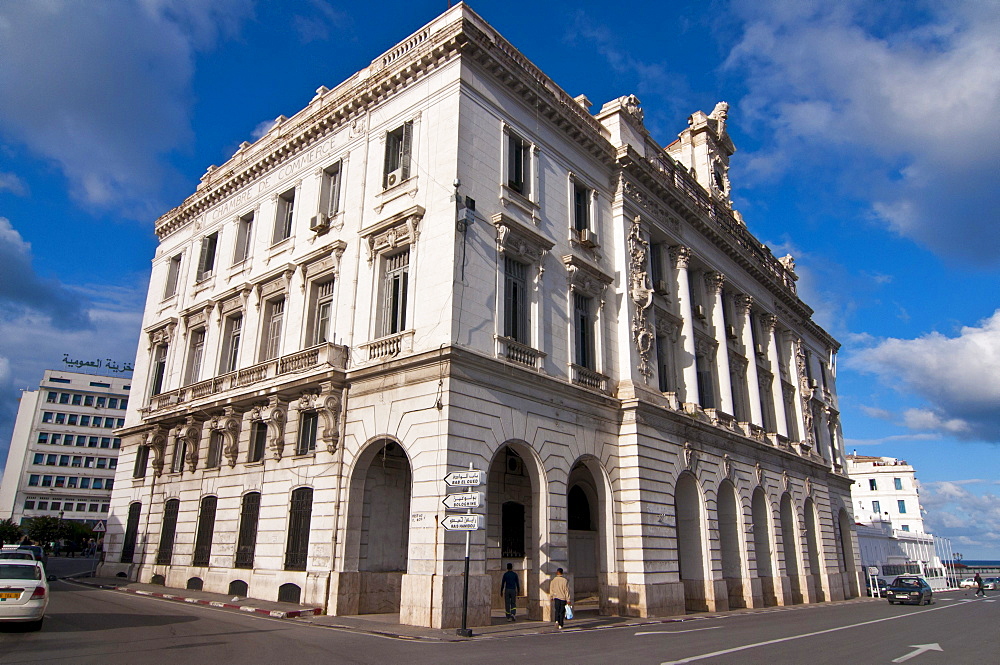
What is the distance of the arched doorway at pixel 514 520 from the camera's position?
66.4 feet

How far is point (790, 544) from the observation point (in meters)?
36.1

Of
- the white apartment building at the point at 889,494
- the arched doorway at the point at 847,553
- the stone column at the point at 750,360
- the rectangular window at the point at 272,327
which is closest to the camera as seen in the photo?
the rectangular window at the point at 272,327

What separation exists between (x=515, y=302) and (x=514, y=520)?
7.93 meters

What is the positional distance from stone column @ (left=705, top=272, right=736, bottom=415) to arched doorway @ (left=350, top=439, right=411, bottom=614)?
57.9ft

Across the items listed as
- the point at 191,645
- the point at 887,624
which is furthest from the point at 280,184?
the point at 887,624

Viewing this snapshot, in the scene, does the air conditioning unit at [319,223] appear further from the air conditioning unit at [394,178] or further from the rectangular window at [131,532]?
the rectangular window at [131,532]

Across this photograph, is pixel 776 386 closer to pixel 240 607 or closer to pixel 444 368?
pixel 444 368

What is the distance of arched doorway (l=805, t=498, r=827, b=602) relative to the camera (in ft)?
122

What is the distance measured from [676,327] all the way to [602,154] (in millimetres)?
8767

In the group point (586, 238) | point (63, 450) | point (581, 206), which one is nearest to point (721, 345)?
point (581, 206)

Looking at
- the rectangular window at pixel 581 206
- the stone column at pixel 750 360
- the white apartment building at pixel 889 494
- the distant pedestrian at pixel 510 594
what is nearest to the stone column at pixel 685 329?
the stone column at pixel 750 360

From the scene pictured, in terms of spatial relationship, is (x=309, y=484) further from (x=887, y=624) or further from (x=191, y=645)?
(x=887, y=624)

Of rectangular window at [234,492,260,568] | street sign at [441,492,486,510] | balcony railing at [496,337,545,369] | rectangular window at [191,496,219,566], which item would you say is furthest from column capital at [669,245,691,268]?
rectangular window at [191,496,219,566]

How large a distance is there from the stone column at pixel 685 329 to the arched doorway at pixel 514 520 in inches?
378
